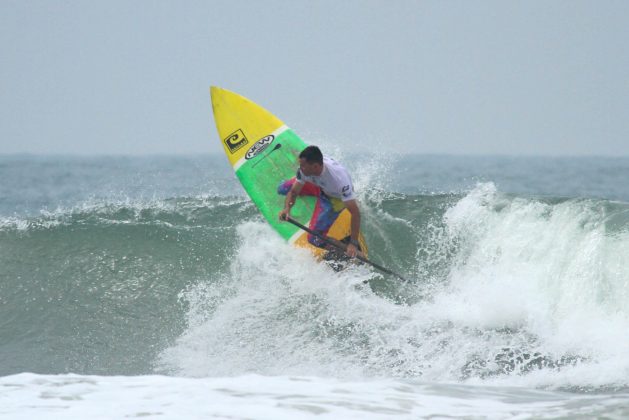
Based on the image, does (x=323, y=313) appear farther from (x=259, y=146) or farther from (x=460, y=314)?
(x=259, y=146)

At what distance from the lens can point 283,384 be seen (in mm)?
4855

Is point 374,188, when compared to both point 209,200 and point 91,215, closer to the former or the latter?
point 209,200

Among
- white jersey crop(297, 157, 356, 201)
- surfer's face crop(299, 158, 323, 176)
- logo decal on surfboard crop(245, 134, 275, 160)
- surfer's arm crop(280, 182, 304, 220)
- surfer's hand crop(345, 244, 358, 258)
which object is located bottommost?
surfer's hand crop(345, 244, 358, 258)

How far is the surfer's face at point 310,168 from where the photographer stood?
23.4 feet

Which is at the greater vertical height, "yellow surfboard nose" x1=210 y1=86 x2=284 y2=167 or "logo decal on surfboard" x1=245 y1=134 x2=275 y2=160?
"yellow surfboard nose" x1=210 y1=86 x2=284 y2=167

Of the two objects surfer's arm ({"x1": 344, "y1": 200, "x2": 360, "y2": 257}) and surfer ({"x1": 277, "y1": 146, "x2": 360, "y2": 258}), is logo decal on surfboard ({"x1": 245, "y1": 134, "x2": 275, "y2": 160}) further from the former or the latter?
surfer's arm ({"x1": 344, "y1": 200, "x2": 360, "y2": 257})

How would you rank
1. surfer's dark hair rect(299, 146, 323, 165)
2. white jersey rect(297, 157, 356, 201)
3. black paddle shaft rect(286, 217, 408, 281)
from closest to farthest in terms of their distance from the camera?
surfer's dark hair rect(299, 146, 323, 165), white jersey rect(297, 157, 356, 201), black paddle shaft rect(286, 217, 408, 281)

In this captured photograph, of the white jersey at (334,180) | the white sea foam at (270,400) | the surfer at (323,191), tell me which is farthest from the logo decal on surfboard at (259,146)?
the white sea foam at (270,400)

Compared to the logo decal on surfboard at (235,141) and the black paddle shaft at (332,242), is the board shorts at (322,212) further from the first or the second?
the logo decal on surfboard at (235,141)

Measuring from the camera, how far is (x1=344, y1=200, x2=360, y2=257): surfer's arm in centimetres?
725

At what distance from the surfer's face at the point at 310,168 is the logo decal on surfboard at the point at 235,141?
1.66 metres

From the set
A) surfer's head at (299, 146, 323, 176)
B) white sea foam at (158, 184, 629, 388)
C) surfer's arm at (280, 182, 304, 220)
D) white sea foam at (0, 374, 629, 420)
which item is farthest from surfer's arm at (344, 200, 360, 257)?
white sea foam at (0, 374, 629, 420)

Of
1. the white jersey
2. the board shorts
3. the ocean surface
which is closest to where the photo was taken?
the ocean surface

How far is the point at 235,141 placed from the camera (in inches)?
350
